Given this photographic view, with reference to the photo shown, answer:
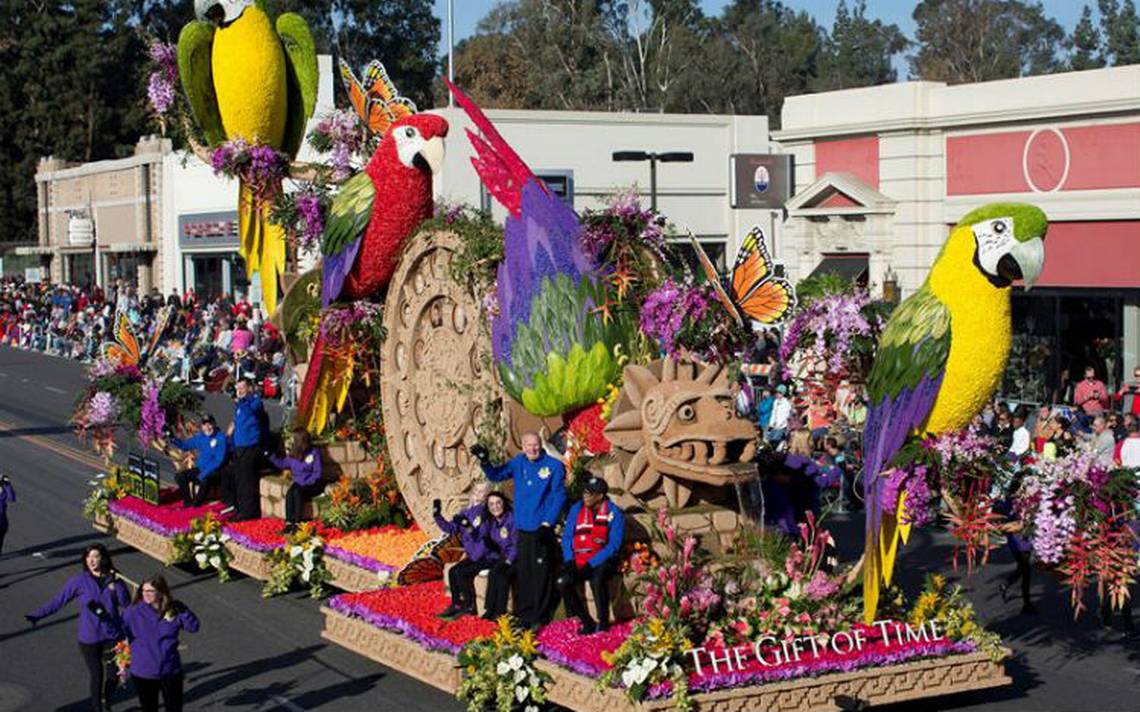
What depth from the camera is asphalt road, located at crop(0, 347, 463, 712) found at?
563 inches

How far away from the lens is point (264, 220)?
70.5ft

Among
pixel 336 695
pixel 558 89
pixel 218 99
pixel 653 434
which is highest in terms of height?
pixel 558 89

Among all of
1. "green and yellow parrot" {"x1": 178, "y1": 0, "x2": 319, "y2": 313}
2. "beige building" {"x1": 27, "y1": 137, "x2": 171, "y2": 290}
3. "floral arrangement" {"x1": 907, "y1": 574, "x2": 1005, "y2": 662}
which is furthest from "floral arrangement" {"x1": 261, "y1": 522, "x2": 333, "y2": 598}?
"beige building" {"x1": 27, "y1": 137, "x2": 171, "y2": 290}

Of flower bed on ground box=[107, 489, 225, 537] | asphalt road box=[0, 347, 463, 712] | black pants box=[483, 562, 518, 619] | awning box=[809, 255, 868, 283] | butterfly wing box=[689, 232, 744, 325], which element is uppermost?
awning box=[809, 255, 868, 283]

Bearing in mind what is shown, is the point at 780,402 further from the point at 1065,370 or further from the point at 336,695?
the point at 336,695

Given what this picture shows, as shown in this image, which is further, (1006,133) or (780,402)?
(1006,133)

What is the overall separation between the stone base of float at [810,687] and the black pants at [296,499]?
5.03 meters

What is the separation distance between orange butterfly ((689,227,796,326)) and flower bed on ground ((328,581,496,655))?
3.59 meters

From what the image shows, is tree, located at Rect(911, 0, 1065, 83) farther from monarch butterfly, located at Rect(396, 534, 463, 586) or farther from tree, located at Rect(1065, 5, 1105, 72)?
monarch butterfly, located at Rect(396, 534, 463, 586)

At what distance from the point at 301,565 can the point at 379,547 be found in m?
0.88

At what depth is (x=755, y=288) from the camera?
15.0 meters

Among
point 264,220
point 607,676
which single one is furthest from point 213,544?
point 607,676

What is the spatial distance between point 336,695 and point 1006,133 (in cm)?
1960

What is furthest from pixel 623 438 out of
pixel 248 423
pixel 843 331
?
pixel 248 423
